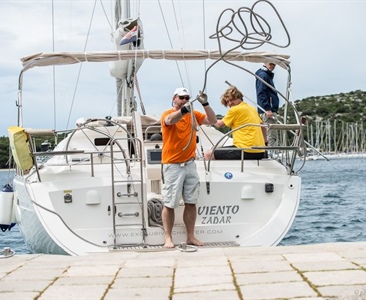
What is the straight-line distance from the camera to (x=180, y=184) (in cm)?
700

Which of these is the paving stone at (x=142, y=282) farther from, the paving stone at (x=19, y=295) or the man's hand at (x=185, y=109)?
the man's hand at (x=185, y=109)

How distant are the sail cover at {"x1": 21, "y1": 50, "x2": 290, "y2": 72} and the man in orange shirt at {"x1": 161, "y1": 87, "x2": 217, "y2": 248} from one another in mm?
2404

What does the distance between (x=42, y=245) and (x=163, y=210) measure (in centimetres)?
168

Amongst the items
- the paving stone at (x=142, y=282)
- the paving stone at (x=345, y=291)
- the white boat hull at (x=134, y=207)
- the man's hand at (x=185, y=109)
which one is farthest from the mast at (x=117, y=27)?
the paving stone at (x=345, y=291)

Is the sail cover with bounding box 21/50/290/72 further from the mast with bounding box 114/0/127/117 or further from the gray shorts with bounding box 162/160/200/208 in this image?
the mast with bounding box 114/0/127/117

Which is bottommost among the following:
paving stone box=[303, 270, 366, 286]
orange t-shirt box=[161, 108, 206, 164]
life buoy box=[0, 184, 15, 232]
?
life buoy box=[0, 184, 15, 232]

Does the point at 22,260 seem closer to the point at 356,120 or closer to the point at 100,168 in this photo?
the point at 100,168

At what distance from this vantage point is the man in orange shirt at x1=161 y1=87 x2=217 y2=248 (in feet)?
22.9

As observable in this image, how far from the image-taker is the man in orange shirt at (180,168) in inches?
275

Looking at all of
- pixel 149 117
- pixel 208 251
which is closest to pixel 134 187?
pixel 208 251

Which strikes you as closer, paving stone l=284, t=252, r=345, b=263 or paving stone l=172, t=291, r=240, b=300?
paving stone l=172, t=291, r=240, b=300

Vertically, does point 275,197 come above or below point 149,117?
below

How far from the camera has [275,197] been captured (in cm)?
779

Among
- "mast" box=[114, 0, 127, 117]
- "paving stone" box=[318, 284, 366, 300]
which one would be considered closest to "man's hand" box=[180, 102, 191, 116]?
"paving stone" box=[318, 284, 366, 300]
